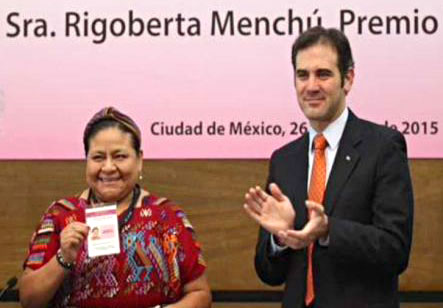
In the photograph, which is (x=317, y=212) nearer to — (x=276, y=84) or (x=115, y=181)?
(x=115, y=181)

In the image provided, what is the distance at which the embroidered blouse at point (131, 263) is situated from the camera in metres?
2.53

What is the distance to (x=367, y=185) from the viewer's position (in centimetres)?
227

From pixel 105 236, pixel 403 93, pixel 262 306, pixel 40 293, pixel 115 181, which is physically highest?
pixel 403 93

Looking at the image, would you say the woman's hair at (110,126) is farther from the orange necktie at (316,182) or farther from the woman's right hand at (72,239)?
the orange necktie at (316,182)

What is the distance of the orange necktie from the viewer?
232 cm

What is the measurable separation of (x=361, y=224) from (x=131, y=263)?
2.52ft

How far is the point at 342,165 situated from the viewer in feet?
7.59

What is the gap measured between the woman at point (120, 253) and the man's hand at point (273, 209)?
0.44 meters

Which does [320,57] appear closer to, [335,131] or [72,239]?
[335,131]

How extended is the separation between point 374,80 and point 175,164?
909mm

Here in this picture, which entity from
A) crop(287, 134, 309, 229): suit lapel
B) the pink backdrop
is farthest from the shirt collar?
the pink backdrop

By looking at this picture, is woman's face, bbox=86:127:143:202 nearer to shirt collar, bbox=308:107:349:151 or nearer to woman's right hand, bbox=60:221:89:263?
woman's right hand, bbox=60:221:89:263

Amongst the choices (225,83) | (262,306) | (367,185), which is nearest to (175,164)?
(225,83)

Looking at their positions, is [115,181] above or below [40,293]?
above
